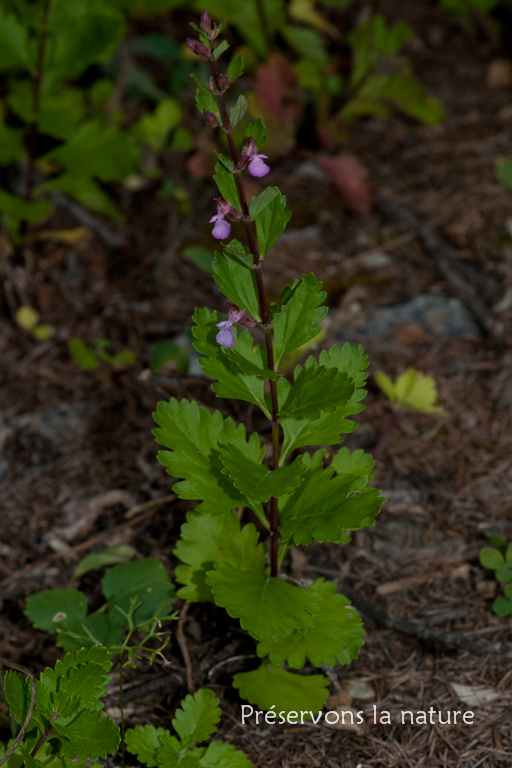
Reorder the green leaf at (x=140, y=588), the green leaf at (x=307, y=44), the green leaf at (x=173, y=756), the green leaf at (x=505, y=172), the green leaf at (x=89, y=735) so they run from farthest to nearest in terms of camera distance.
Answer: the green leaf at (x=307, y=44), the green leaf at (x=505, y=172), the green leaf at (x=140, y=588), the green leaf at (x=173, y=756), the green leaf at (x=89, y=735)

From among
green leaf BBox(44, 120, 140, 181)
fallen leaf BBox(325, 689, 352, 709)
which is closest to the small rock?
green leaf BBox(44, 120, 140, 181)

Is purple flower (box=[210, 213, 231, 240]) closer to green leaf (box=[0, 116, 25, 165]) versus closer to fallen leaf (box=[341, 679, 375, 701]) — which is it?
fallen leaf (box=[341, 679, 375, 701])

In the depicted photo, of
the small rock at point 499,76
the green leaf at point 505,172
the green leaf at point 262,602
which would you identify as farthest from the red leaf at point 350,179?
the green leaf at point 262,602

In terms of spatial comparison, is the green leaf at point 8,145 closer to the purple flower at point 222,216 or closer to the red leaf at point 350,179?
the red leaf at point 350,179

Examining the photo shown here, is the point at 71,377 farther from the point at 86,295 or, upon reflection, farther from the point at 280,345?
the point at 280,345

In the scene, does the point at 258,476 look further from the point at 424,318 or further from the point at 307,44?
the point at 307,44

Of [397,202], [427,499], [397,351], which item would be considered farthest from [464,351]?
[397,202]
